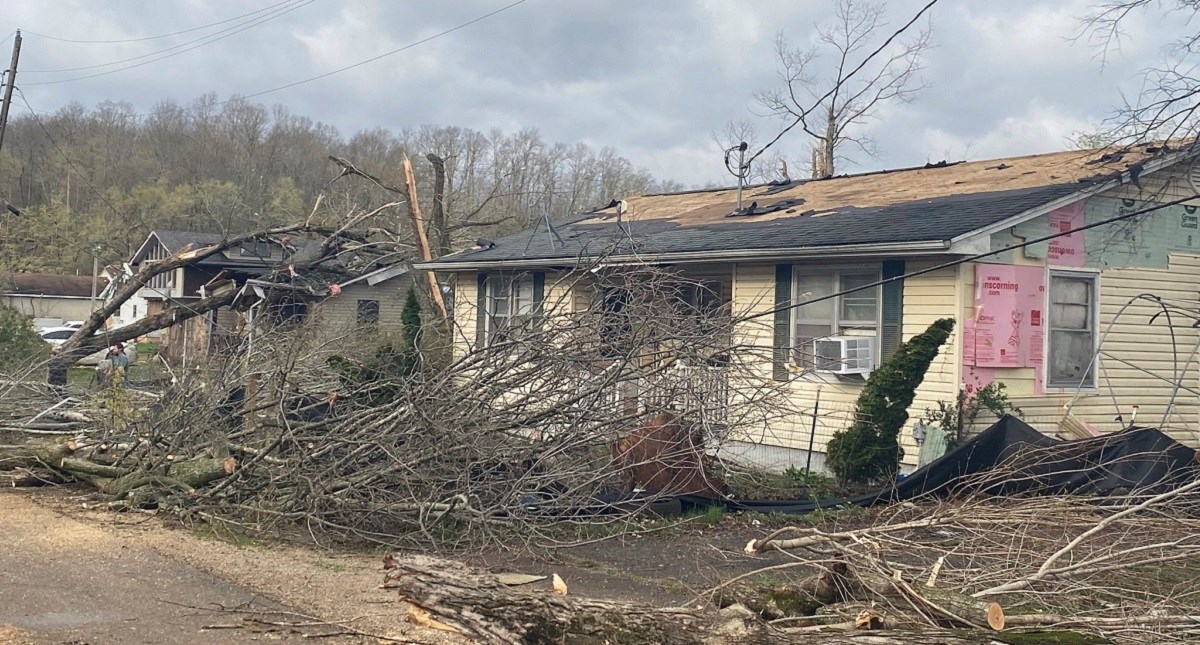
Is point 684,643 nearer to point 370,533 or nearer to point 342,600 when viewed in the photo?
point 342,600

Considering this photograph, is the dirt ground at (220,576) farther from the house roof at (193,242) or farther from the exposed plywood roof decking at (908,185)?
the house roof at (193,242)

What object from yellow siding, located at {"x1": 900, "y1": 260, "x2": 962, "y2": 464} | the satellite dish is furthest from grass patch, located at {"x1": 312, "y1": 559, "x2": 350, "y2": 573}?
the satellite dish

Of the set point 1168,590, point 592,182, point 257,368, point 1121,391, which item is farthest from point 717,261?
point 592,182

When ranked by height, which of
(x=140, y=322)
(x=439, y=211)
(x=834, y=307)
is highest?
(x=439, y=211)

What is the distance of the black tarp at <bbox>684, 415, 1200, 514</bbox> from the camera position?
8.34 m

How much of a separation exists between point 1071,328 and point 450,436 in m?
7.86

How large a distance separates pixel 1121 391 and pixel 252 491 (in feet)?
32.5

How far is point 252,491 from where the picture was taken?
26.7 feet

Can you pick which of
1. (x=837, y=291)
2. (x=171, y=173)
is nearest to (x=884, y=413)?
(x=837, y=291)

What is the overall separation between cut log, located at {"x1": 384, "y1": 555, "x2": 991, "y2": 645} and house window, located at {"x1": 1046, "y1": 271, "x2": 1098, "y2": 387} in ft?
26.4

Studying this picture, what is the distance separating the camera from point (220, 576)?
21.8 feet

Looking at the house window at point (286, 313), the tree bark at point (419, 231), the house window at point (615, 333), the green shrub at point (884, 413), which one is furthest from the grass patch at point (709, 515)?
the tree bark at point (419, 231)

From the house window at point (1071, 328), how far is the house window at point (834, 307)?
80.4 inches

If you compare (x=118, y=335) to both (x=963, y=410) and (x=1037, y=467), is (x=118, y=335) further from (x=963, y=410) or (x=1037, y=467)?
(x=1037, y=467)
